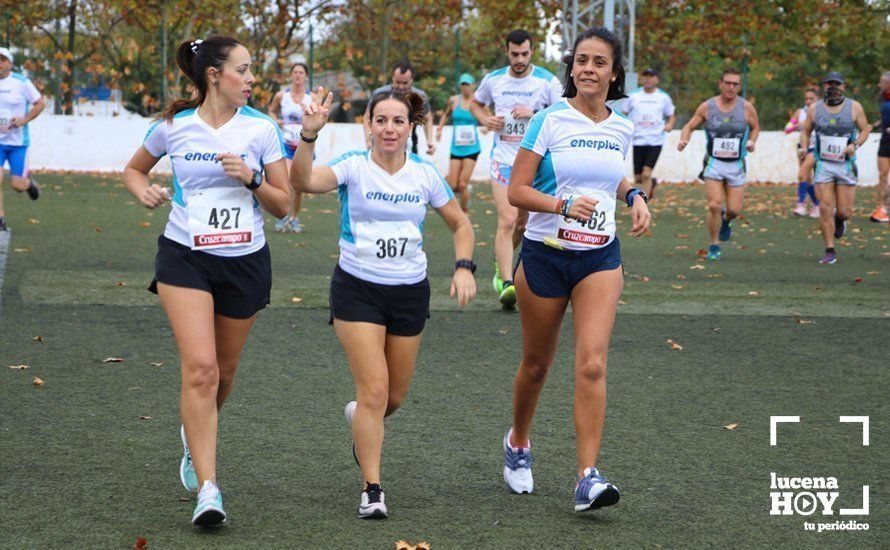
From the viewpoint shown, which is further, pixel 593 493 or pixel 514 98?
pixel 514 98

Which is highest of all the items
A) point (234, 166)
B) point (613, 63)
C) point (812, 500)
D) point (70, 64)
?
point (70, 64)

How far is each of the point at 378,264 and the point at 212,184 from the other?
0.71 m

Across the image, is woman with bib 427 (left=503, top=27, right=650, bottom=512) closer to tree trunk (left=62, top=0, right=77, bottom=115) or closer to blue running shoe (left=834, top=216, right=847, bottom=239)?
blue running shoe (left=834, top=216, right=847, bottom=239)

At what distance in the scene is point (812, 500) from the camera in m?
5.12

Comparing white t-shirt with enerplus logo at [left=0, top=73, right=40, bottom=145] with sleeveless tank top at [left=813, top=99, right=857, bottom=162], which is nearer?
sleeveless tank top at [left=813, top=99, right=857, bottom=162]

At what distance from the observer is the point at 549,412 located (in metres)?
6.77

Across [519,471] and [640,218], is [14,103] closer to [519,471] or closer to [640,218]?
[519,471]

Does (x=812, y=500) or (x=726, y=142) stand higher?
(x=726, y=142)

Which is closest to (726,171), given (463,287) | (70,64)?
(463,287)

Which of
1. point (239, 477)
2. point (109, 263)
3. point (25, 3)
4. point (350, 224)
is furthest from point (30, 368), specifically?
point (25, 3)

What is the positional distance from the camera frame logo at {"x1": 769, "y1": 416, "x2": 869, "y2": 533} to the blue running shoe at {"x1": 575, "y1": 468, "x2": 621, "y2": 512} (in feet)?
2.32

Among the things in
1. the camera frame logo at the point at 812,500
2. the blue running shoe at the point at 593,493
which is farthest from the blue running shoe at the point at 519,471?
the camera frame logo at the point at 812,500

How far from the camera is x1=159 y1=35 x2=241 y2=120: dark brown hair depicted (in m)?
5.03

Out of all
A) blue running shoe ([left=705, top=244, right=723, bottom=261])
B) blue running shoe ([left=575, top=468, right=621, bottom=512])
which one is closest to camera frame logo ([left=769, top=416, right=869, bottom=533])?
blue running shoe ([left=575, top=468, right=621, bottom=512])
